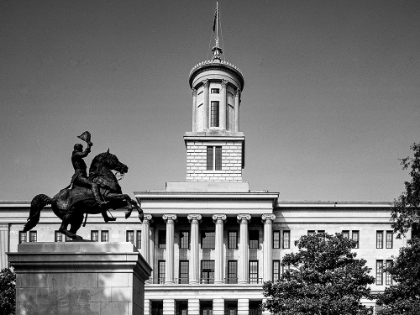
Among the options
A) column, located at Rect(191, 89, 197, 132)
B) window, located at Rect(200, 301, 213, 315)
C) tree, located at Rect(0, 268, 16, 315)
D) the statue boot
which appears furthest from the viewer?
column, located at Rect(191, 89, 197, 132)

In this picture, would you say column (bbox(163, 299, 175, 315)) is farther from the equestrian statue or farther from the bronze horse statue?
the bronze horse statue

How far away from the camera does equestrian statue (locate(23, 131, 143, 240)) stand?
2223 centimetres

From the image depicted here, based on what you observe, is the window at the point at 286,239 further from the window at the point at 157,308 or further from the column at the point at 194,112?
the column at the point at 194,112

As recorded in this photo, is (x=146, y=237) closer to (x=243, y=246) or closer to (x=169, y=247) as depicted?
(x=169, y=247)

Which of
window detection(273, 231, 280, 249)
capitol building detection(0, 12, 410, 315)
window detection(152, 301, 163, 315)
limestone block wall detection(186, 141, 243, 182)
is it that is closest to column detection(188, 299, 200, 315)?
capitol building detection(0, 12, 410, 315)

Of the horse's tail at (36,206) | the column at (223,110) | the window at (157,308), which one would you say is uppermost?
the column at (223,110)

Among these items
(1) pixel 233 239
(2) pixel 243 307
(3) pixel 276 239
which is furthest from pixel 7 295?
(3) pixel 276 239

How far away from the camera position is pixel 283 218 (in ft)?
260

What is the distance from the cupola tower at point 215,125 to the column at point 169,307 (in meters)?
15.1

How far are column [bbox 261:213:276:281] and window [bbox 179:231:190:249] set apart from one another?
9013mm

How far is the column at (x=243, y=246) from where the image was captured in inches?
2943

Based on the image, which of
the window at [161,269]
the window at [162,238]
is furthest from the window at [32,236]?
the window at [161,269]

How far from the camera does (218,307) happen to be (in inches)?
2881

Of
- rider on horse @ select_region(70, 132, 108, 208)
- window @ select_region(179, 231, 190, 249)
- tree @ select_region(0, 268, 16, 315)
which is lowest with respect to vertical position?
tree @ select_region(0, 268, 16, 315)
